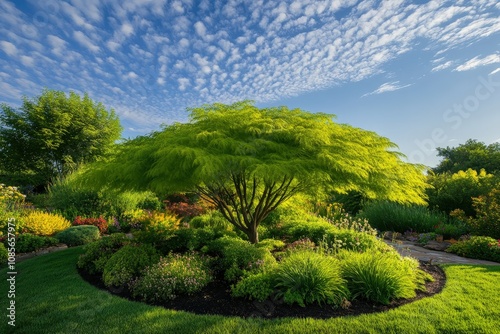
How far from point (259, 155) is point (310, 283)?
2333mm

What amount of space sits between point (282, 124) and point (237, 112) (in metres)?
0.95

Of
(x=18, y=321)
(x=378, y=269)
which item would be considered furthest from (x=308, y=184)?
(x=18, y=321)

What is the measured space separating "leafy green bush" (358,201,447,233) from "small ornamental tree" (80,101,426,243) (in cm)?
669

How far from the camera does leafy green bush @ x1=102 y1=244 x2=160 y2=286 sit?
5906mm

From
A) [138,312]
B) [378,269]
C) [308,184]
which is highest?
[308,184]

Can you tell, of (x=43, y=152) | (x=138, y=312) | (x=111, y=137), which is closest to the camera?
(x=138, y=312)

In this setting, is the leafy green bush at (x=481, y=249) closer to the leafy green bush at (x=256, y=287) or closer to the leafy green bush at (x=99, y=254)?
the leafy green bush at (x=256, y=287)

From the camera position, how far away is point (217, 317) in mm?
4414

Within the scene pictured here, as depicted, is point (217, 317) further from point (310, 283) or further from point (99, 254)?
point (99, 254)

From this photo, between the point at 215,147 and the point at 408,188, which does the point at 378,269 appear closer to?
the point at 408,188

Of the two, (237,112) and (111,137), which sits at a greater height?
(111,137)

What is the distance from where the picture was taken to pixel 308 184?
684 cm

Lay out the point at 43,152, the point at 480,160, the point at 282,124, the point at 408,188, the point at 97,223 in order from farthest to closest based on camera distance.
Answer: the point at 43,152 → the point at 480,160 → the point at 97,223 → the point at 408,188 → the point at 282,124

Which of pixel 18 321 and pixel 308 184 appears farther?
pixel 308 184
